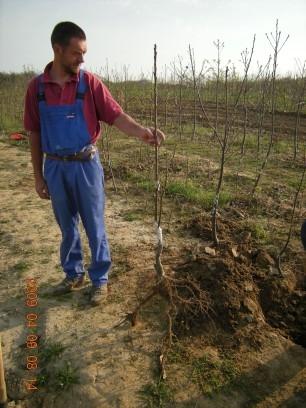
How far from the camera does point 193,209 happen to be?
4.31m

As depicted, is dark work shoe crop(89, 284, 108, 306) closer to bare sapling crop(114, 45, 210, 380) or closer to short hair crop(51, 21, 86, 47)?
bare sapling crop(114, 45, 210, 380)

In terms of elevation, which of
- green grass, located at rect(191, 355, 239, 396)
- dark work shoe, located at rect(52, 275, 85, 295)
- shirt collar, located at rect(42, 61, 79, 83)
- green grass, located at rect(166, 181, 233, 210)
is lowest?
green grass, located at rect(191, 355, 239, 396)

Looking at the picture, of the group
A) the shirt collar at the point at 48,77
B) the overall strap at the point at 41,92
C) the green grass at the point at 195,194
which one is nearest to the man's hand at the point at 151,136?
the shirt collar at the point at 48,77

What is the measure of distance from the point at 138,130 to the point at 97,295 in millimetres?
1183

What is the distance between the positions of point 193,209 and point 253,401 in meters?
2.57

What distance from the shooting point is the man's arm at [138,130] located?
221 cm

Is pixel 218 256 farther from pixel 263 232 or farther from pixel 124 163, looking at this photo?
pixel 124 163

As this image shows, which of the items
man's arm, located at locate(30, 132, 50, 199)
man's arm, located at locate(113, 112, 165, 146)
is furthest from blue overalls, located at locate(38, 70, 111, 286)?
man's arm, located at locate(113, 112, 165, 146)

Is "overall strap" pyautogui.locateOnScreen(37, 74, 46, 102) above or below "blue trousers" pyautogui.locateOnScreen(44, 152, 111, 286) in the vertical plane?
above

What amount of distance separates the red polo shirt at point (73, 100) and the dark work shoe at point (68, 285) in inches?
43.2

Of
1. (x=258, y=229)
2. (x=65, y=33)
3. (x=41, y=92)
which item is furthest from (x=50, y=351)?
(x=258, y=229)

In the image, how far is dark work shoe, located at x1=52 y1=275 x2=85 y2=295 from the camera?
2.76m
